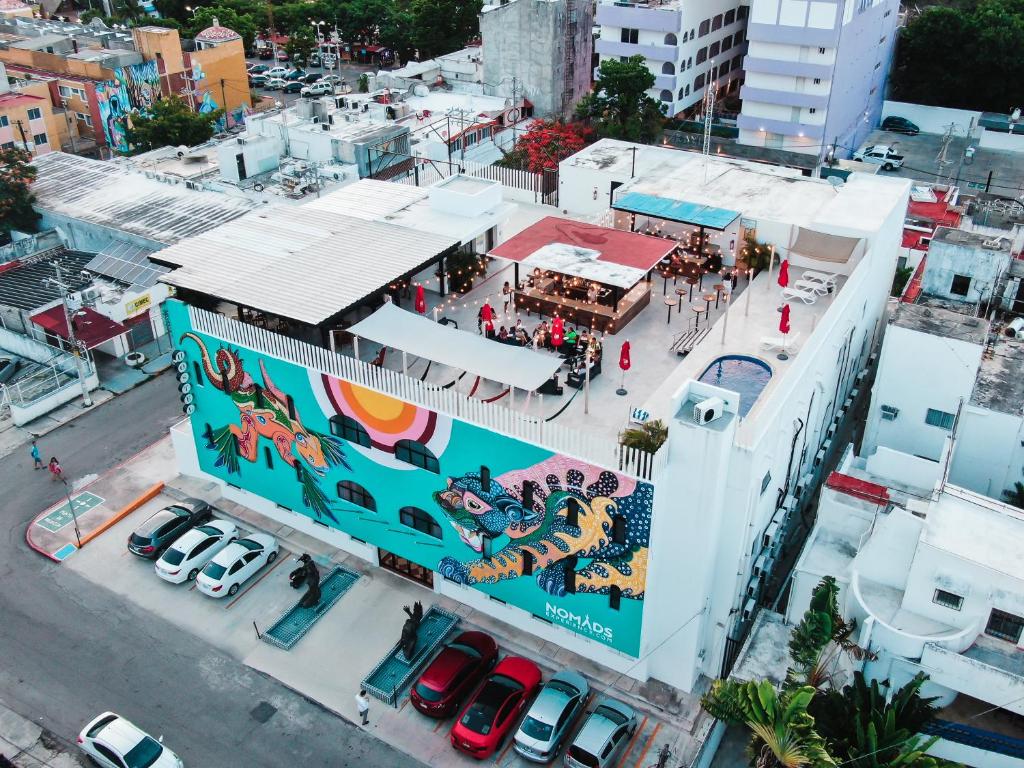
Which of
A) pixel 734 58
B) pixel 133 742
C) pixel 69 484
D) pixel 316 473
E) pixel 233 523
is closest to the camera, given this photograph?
pixel 133 742

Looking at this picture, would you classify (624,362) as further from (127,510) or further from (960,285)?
(127,510)

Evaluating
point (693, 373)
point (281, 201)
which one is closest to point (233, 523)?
point (693, 373)

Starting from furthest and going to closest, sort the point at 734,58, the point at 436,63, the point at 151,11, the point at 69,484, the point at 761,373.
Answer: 1. the point at 151,11
2. the point at 734,58
3. the point at 436,63
4. the point at 69,484
5. the point at 761,373

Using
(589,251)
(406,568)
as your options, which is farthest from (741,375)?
(406,568)

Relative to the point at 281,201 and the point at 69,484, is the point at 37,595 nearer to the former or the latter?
the point at 69,484

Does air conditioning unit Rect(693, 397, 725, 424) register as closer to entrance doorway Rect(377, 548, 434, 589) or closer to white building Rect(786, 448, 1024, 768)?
white building Rect(786, 448, 1024, 768)

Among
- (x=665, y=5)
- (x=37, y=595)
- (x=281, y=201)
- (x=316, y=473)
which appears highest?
(x=665, y=5)

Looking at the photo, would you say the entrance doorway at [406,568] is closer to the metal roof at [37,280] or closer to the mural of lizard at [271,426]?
the mural of lizard at [271,426]
